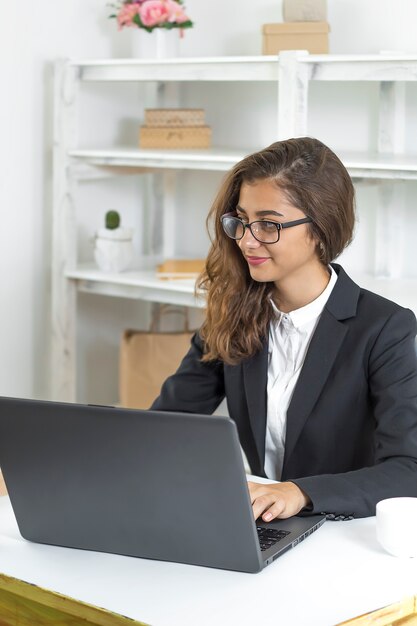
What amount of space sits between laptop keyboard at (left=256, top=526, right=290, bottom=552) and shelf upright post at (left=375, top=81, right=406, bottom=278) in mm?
1867

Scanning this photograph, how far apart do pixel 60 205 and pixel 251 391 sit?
1.71m

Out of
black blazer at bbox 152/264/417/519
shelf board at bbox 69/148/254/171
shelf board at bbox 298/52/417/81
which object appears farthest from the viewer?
shelf board at bbox 69/148/254/171

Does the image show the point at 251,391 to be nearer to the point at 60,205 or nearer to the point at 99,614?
the point at 99,614

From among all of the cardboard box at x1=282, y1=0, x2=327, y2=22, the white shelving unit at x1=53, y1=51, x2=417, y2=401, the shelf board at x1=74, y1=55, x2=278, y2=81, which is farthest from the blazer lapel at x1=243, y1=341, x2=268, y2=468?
the cardboard box at x1=282, y1=0, x2=327, y2=22

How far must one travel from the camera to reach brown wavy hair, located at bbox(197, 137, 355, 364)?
6.31ft

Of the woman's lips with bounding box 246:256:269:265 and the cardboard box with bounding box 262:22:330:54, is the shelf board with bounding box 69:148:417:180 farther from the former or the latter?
the woman's lips with bounding box 246:256:269:265

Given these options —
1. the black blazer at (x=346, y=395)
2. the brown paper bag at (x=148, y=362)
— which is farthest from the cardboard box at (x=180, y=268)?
the black blazer at (x=346, y=395)

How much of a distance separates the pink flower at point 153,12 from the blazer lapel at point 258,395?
170cm

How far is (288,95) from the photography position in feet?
9.83

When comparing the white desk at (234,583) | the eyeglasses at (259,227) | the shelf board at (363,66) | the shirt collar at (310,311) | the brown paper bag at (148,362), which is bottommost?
the brown paper bag at (148,362)

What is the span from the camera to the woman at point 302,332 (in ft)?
6.24

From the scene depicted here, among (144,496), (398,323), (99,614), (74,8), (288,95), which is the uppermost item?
(74,8)

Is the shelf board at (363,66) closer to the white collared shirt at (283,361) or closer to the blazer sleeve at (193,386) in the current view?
the white collared shirt at (283,361)

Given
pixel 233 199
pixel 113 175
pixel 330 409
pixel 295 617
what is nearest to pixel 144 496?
pixel 295 617
